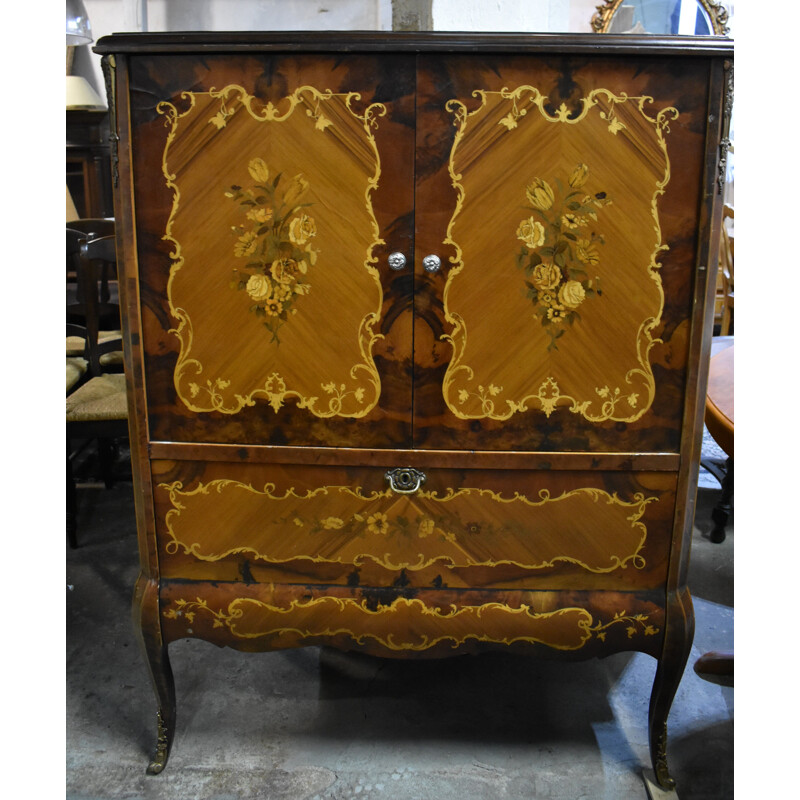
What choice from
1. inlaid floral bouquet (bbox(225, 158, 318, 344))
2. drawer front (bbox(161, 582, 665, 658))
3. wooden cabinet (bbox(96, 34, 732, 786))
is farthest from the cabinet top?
drawer front (bbox(161, 582, 665, 658))

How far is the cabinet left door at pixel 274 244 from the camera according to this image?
4.72ft

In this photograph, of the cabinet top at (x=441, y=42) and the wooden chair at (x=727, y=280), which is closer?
the cabinet top at (x=441, y=42)

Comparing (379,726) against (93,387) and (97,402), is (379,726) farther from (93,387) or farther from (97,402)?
(93,387)

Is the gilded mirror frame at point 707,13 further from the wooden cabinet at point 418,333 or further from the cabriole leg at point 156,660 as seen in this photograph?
the cabriole leg at point 156,660

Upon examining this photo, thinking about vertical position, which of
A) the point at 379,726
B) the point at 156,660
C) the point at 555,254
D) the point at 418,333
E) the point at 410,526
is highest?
the point at 555,254

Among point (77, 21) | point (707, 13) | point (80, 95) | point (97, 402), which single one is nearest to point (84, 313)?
point (97, 402)

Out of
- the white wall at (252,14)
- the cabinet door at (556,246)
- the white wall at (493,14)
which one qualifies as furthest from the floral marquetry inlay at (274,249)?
the white wall at (252,14)

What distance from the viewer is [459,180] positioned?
1.45 m

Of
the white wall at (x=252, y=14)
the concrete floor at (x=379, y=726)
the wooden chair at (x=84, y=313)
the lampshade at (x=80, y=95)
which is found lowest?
the concrete floor at (x=379, y=726)

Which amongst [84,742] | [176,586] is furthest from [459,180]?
[84,742]

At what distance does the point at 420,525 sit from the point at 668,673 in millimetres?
650

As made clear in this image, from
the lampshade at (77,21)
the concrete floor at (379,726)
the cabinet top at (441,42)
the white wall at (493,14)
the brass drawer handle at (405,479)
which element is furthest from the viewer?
the lampshade at (77,21)

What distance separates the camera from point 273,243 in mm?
1505

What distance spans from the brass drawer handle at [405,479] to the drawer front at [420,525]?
0.04 feet
